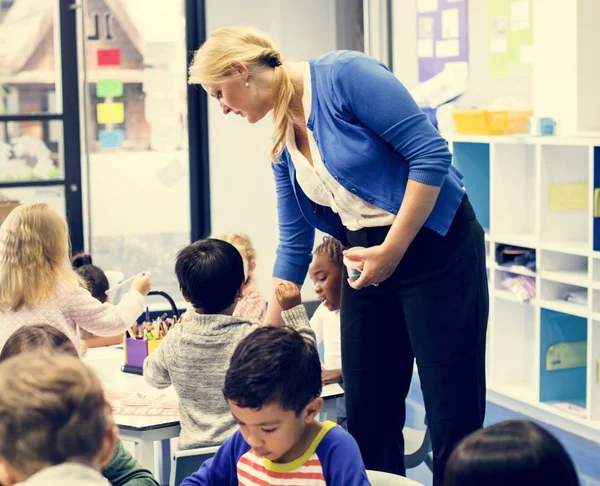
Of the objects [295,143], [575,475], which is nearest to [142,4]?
[295,143]

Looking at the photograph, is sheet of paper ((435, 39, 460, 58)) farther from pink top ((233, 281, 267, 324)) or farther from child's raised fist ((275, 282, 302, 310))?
child's raised fist ((275, 282, 302, 310))

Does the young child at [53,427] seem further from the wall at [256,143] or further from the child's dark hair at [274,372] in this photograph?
the wall at [256,143]

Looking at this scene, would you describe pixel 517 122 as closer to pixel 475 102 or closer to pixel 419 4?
pixel 475 102

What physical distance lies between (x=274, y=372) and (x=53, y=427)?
0.65m

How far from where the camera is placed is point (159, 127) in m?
Result: 6.51

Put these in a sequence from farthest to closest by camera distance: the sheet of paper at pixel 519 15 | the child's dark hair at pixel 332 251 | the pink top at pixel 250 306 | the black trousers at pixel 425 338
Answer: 1. the sheet of paper at pixel 519 15
2. the pink top at pixel 250 306
3. the child's dark hair at pixel 332 251
4. the black trousers at pixel 425 338

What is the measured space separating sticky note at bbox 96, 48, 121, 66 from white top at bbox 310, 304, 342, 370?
10.6 ft

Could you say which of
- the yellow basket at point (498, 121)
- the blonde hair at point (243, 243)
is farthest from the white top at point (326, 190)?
the yellow basket at point (498, 121)

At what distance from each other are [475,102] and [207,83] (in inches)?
128

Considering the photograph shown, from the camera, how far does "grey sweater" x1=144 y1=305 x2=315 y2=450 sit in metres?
2.58

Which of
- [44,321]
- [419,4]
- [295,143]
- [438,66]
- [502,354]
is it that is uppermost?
[419,4]

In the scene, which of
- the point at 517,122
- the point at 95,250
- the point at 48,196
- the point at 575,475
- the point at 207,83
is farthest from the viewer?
the point at 95,250

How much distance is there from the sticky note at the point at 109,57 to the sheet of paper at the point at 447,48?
209 cm

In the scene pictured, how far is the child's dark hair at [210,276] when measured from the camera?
8.73 feet
